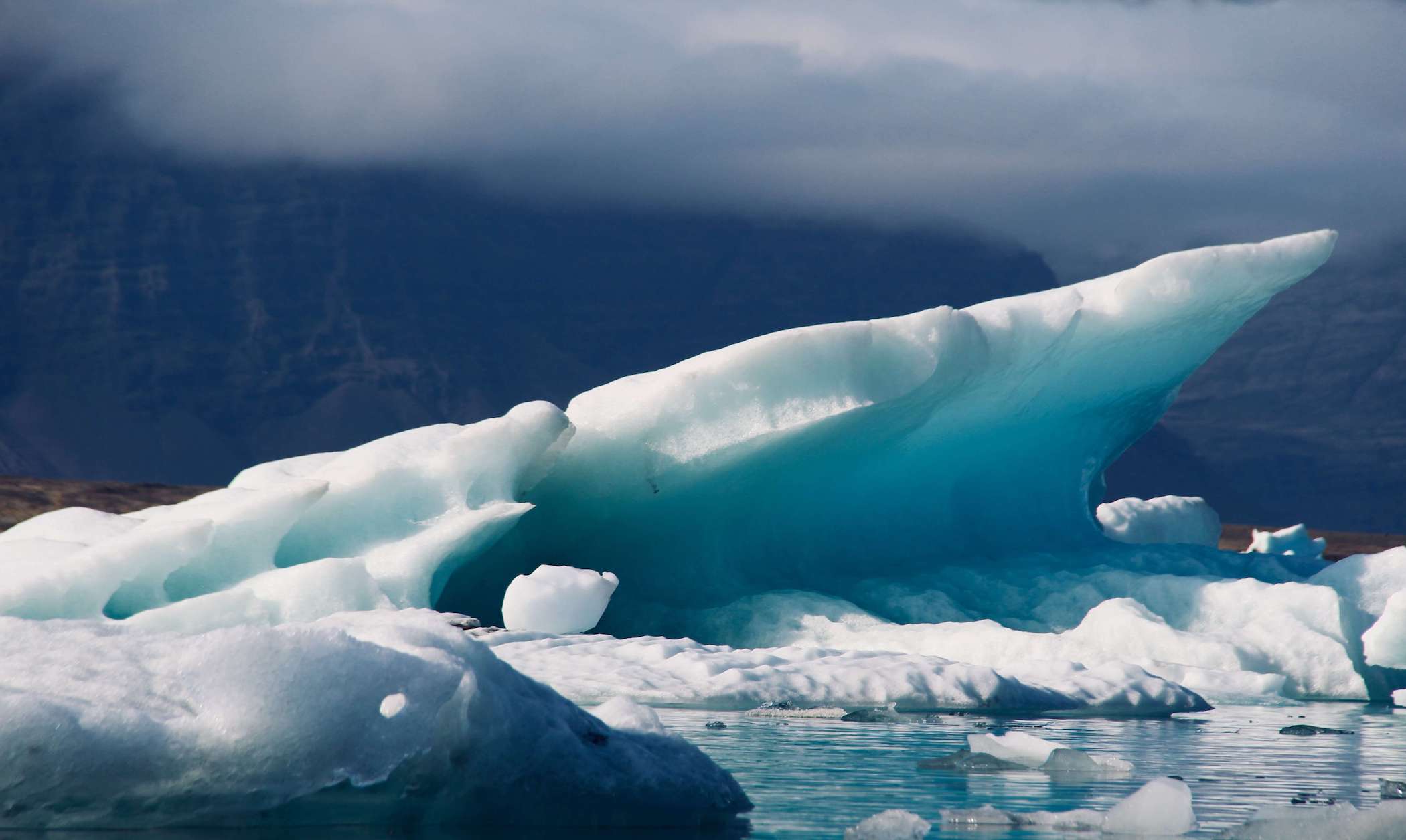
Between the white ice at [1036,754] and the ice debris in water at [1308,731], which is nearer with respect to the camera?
the white ice at [1036,754]

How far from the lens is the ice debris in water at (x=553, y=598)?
9094mm

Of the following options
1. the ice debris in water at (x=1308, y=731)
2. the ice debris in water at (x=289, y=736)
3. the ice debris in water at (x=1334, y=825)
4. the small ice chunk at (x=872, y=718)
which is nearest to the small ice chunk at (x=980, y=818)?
the ice debris in water at (x=1334, y=825)

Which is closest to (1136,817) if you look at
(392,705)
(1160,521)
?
Answer: (392,705)

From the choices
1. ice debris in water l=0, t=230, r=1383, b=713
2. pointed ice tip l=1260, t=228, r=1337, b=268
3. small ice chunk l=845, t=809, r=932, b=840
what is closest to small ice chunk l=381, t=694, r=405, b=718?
small ice chunk l=845, t=809, r=932, b=840

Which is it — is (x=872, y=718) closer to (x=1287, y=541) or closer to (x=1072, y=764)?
(x=1072, y=764)

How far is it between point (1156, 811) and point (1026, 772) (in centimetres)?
134

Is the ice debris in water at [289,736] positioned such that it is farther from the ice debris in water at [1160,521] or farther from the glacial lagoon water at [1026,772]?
the ice debris in water at [1160,521]

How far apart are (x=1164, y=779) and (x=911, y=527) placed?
9441 millimetres

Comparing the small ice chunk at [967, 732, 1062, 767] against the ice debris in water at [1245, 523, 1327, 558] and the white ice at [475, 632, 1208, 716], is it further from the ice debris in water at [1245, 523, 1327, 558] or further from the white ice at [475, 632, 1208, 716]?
the ice debris in water at [1245, 523, 1327, 558]

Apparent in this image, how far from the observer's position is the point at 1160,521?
19.1 m

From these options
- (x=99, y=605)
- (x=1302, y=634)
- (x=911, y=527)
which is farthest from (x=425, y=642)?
(x=911, y=527)

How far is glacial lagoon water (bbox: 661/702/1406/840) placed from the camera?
3.81 m

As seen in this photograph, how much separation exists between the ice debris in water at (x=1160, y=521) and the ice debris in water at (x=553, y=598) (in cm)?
1103

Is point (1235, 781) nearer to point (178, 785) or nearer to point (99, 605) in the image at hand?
point (178, 785)
